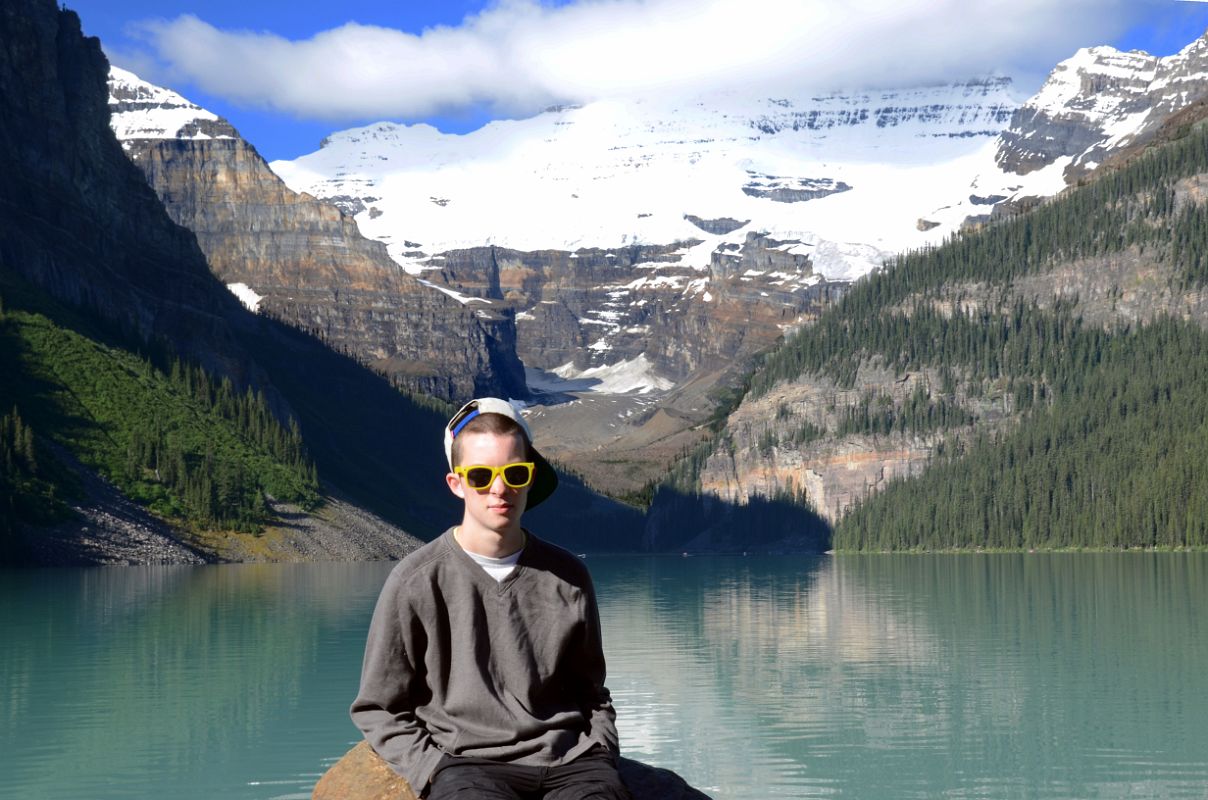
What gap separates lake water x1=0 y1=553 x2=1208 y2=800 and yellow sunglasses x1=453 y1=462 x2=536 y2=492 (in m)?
24.7

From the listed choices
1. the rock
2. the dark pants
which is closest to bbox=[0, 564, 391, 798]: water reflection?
the rock

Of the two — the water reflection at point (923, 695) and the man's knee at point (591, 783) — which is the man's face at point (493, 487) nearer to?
the man's knee at point (591, 783)

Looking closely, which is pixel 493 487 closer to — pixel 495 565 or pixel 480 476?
pixel 480 476

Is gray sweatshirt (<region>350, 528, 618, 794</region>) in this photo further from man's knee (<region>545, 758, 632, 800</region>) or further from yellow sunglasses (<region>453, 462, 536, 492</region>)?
yellow sunglasses (<region>453, 462, 536, 492</region>)

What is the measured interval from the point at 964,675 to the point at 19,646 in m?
40.7

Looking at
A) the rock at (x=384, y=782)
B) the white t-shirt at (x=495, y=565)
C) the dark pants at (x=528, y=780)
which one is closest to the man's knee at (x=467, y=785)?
the dark pants at (x=528, y=780)

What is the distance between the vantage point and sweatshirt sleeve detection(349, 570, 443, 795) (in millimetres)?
15820

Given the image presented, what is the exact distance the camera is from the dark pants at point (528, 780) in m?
15.3

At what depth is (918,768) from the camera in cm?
4266

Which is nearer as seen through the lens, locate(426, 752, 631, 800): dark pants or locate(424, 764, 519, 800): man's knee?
locate(424, 764, 519, 800): man's knee

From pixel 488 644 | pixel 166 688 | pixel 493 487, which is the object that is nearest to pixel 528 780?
pixel 488 644

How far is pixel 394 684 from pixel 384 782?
1.49 metres

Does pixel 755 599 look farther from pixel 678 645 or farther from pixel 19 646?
pixel 19 646

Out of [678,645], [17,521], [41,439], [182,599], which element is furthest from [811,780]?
[41,439]
